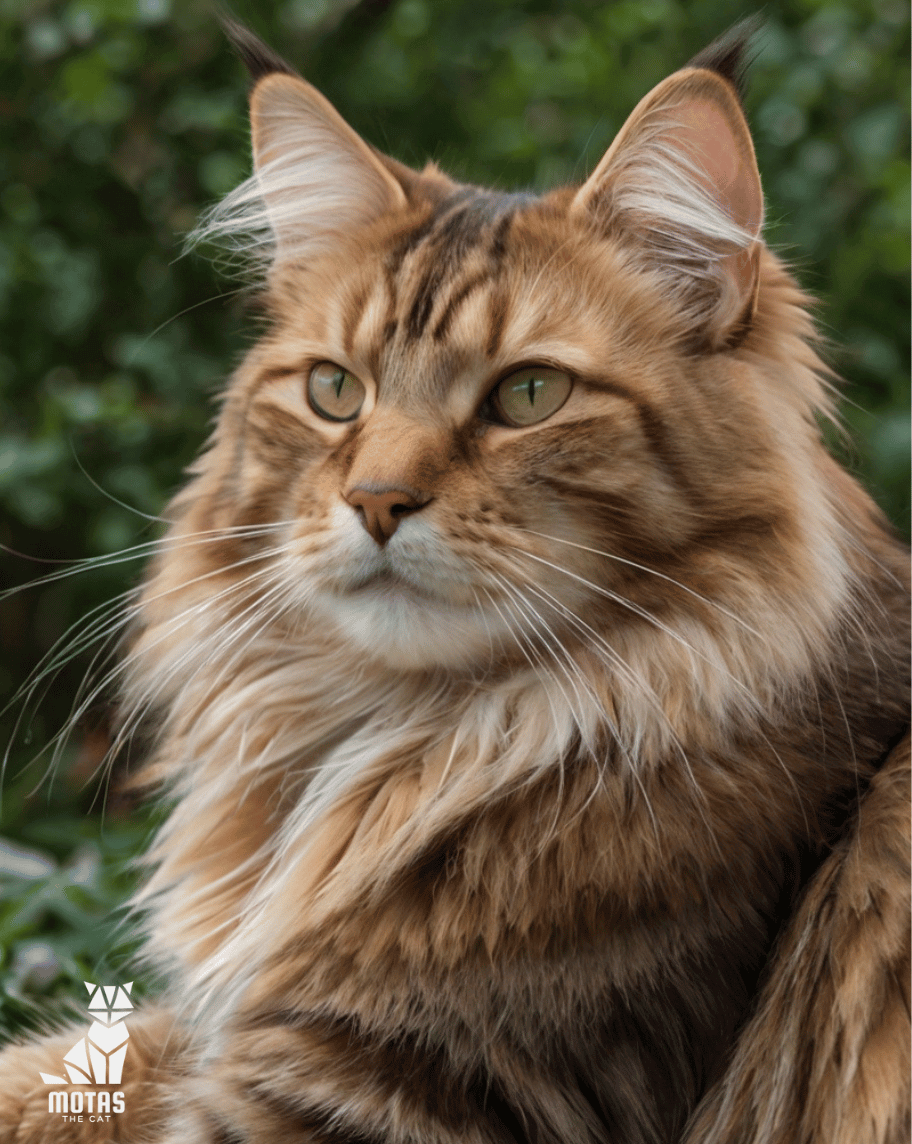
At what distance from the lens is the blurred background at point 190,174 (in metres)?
2.74

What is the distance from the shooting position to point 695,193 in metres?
1.43

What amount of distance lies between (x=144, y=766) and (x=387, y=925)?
2.37 feet

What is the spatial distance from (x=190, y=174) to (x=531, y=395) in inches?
76.3

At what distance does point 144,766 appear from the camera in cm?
193

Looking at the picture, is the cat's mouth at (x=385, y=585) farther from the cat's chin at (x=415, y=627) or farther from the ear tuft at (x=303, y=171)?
the ear tuft at (x=303, y=171)

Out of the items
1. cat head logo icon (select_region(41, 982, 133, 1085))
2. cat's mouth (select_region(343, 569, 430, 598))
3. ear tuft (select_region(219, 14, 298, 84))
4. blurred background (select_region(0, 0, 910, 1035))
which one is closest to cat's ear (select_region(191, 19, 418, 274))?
ear tuft (select_region(219, 14, 298, 84))

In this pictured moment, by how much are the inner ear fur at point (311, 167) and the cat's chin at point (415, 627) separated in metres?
0.59

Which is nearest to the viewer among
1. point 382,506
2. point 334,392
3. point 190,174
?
point 382,506

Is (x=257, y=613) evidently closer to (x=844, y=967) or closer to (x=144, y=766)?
(x=144, y=766)

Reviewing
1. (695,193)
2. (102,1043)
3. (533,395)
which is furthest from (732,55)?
(102,1043)

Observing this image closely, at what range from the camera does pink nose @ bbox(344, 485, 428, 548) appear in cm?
134

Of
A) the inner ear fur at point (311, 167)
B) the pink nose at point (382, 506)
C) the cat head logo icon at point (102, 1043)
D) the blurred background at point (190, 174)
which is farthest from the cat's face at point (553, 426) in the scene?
the blurred background at point (190, 174)
